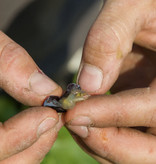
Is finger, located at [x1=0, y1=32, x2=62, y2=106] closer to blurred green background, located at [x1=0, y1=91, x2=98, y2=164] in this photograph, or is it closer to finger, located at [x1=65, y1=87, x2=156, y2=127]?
finger, located at [x1=65, y1=87, x2=156, y2=127]

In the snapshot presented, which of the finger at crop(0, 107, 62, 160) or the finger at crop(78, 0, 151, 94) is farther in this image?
the finger at crop(78, 0, 151, 94)

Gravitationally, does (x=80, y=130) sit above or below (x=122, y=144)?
above

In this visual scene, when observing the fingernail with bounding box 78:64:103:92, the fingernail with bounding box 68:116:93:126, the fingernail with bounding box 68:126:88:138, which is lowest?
the fingernail with bounding box 68:126:88:138

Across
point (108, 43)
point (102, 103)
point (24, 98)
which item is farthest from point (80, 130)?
point (108, 43)

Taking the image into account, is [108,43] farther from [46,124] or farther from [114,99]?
[46,124]

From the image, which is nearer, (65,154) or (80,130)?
(80,130)

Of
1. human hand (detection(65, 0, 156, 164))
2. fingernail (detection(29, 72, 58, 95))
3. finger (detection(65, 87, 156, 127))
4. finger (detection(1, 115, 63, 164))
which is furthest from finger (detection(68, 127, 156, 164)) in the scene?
fingernail (detection(29, 72, 58, 95))

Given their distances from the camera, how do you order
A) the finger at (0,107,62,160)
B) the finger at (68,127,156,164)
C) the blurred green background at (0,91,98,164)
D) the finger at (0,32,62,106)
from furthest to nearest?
1. the blurred green background at (0,91,98,164)
2. the finger at (68,127,156,164)
3. the finger at (0,32,62,106)
4. the finger at (0,107,62,160)
